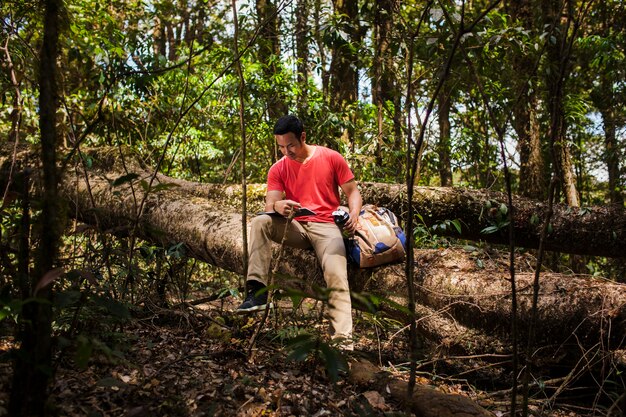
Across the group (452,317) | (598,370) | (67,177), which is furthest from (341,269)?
(67,177)

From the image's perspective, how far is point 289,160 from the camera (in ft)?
13.7

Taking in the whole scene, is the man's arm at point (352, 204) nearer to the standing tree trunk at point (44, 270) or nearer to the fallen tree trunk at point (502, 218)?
the fallen tree trunk at point (502, 218)

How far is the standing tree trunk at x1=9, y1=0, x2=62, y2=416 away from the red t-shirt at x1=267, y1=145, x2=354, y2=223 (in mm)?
2277

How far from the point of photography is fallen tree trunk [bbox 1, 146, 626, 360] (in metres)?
3.48

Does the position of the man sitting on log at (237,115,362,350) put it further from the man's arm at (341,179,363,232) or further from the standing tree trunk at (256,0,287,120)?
the standing tree trunk at (256,0,287,120)

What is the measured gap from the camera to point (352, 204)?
13.1ft

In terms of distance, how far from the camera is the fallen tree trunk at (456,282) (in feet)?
11.4

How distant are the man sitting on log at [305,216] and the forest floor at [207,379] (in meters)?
0.34

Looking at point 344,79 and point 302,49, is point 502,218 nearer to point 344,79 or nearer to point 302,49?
point 344,79

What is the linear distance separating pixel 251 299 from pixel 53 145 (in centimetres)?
182

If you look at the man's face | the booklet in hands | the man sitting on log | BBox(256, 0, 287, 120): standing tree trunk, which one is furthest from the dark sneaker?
BBox(256, 0, 287, 120): standing tree trunk

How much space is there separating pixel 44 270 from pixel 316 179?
2.46 m

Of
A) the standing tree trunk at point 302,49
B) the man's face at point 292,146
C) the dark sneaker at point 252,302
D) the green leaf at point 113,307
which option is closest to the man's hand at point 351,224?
the man's face at point 292,146

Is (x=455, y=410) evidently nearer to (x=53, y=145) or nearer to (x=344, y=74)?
(x=53, y=145)
